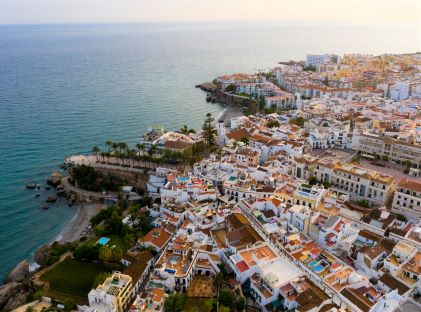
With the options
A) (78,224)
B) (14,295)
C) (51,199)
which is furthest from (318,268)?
(51,199)

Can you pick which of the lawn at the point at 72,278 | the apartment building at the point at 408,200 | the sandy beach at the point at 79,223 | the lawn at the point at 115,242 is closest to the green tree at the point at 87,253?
the lawn at the point at 72,278

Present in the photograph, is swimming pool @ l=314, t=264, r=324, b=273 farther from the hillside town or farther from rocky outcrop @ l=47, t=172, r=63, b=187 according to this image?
rocky outcrop @ l=47, t=172, r=63, b=187

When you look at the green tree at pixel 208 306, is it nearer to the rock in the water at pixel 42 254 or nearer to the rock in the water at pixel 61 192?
the rock in the water at pixel 42 254

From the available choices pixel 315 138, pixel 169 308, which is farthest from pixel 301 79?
pixel 169 308

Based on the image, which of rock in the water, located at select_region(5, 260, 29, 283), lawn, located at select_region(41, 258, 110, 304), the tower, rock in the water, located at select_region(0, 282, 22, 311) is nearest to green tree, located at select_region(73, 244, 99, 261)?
lawn, located at select_region(41, 258, 110, 304)

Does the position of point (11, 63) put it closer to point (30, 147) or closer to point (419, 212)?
point (30, 147)

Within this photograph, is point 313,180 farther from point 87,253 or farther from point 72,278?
point 72,278
